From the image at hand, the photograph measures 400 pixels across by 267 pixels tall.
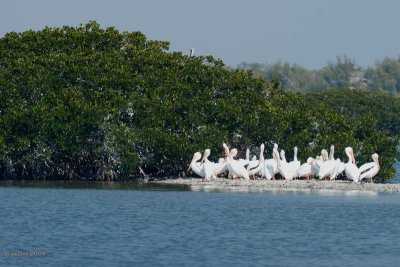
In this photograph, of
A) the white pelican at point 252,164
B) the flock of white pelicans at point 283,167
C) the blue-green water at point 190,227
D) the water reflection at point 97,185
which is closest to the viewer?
the blue-green water at point 190,227

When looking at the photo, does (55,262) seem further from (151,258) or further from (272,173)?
(272,173)

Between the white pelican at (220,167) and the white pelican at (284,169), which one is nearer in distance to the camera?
the white pelican at (284,169)

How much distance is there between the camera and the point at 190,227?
24.4 m

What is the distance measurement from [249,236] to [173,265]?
3.79 m

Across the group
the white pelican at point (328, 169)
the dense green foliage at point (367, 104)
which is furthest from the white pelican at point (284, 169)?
the dense green foliage at point (367, 104)

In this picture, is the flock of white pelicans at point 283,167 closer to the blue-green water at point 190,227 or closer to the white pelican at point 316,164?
the white pelican at point 316,164

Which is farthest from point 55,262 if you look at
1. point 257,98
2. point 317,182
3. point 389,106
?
point 389,106

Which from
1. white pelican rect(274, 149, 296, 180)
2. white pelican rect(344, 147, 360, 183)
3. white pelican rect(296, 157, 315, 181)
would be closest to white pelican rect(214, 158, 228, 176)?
white pelican rect(274, 149, 296, 180)

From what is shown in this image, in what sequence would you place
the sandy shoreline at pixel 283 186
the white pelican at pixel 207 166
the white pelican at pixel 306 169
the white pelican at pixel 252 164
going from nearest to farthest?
the sandy shoreline at pixel 283 186 < the white pelican at pixel 207 166 < the white pelican at pixel 306 169 < the white pelican at pixel 252 164

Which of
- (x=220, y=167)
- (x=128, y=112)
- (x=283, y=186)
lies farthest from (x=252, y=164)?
(x=128, y=112)

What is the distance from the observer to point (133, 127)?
113 feet

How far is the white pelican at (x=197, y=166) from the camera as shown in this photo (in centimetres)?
3334

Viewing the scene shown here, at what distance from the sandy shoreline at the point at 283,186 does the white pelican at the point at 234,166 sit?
284mm

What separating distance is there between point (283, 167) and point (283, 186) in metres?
0.81
